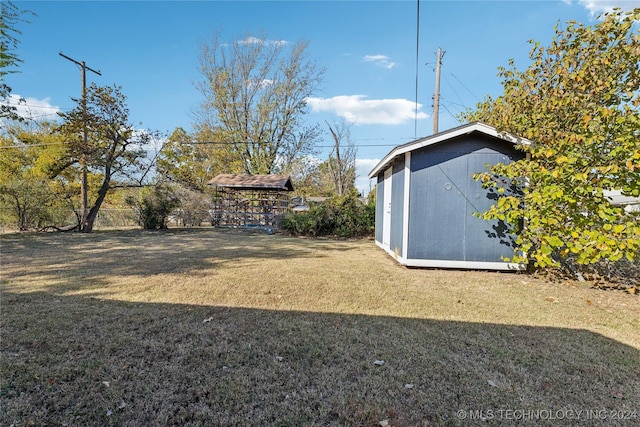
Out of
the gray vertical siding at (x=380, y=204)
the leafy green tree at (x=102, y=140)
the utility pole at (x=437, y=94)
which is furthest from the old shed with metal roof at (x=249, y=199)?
the utility pole at (x=437, y=94)

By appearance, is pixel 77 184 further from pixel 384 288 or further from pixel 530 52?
pixel 530 52

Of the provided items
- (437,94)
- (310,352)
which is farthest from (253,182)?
(310,352)

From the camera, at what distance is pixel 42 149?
1415 cm

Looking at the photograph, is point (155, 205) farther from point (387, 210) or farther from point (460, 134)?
point (460, 134)

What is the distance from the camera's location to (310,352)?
262cm

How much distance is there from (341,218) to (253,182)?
641 centimetres

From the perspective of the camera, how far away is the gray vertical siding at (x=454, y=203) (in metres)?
5.85

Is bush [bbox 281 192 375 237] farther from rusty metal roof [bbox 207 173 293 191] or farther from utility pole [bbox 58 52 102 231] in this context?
utility pole [bbox 58 52 102 231]

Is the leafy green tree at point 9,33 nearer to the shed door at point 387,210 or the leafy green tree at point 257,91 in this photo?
the shed door at point 387,210

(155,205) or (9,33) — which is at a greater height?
(9,33)

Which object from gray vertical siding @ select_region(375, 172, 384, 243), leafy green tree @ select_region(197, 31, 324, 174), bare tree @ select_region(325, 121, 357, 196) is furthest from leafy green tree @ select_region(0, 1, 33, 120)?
bare tree @ select_region(325, 121, 357, 196)

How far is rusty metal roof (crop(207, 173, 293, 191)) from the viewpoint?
16172 mm

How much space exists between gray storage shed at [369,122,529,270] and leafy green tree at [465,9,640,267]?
0.47 m

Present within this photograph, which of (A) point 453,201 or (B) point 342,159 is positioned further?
(B) point 342,159
